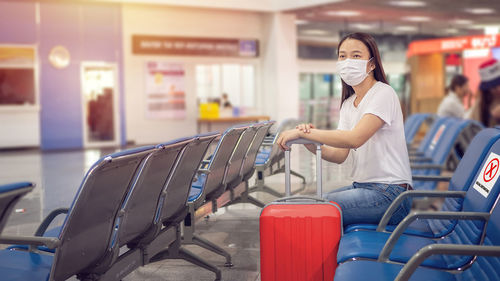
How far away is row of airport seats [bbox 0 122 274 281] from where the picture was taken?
1924 millimetres

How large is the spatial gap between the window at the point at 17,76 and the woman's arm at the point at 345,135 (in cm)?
1264

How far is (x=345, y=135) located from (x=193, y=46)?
13685 mm

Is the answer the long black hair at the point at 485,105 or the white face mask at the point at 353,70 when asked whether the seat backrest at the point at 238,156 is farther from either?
the long black hair at the point at 485,105

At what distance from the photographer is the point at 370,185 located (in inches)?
106

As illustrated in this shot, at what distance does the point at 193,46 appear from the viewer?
1584 centimetres

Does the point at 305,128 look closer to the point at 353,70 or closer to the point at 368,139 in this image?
the point at 368,139

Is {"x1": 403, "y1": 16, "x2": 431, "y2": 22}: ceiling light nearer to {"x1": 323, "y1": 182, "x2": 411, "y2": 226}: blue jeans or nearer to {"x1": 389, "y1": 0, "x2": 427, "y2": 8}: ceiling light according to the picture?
{"x1": 389, "y1": 0, "x2": 427, "y2": 8}: ceiling light

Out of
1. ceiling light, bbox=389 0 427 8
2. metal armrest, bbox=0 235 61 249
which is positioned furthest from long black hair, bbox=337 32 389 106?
ceiling light, bbox=389 0 427 8

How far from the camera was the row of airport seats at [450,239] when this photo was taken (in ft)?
6.00

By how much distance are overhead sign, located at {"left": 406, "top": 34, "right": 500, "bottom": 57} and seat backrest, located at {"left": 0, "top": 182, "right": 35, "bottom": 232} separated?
1450cm

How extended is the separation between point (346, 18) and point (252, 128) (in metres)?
14.1

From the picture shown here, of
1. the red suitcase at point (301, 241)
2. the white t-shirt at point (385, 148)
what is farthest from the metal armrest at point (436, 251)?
the white t-shirt at point (385, 148)

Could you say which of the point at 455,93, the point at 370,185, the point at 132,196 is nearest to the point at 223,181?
the point at 370,185

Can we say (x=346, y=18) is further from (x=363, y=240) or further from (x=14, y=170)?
(x=363, y=240)
